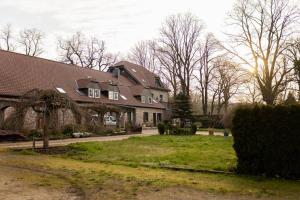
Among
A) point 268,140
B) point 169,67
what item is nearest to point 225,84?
point 169,67

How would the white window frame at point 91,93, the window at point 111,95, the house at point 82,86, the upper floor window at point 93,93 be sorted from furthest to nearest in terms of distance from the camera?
the window at point 111,95 < the upper floor window at point 93,93 < the white window frame at point 91,93 < the house at point 82,86

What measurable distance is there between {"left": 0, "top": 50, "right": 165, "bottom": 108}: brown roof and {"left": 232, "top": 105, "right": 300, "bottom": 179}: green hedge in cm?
2176

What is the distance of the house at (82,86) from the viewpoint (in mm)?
31375

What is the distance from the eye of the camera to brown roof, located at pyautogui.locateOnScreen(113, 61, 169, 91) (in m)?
61.0

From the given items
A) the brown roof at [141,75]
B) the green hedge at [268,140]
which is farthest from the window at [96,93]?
the green hedge at [268,140]

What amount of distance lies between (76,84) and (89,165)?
29.9 metres

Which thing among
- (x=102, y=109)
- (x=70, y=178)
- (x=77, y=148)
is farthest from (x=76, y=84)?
(x=70, y=178)

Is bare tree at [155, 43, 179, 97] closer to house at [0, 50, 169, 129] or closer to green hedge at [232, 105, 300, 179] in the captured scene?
house at [0, 50, 169, 129]

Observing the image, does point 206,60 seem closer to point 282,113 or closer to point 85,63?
point 85,63

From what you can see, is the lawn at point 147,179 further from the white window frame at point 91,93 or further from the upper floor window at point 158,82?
the upper floor window at point 158,82

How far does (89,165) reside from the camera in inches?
Result: 537

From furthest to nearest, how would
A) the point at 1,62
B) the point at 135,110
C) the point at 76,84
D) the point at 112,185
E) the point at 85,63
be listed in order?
the point at 85,63
the point at 135,110
the point at 76,84
the point at 1,62
the point at 112,185

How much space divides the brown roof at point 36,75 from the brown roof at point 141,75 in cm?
1149

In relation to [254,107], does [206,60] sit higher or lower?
higher
